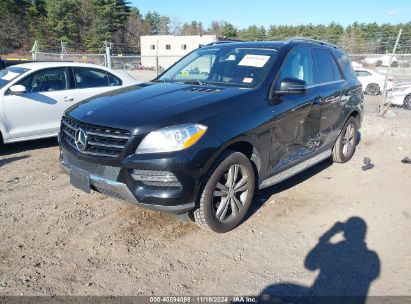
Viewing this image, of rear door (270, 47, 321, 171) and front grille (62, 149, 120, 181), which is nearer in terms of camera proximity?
front grille (62, 149, 120, 181)

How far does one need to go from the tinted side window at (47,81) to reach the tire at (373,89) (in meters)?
15.4

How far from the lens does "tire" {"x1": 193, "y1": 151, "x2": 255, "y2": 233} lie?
3.49 m

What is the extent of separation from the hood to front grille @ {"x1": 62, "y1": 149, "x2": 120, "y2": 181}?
0.38 meters

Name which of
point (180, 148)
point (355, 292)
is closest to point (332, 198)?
point (355, 292)

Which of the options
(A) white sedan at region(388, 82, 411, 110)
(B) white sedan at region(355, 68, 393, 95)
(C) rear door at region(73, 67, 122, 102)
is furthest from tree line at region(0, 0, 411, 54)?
(C) rear door at region(73, 67, 122, 102)

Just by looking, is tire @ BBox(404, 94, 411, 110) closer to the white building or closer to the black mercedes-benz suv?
the black mercedes-benz suv

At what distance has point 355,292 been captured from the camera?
2986 millimetres

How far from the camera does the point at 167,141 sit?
3238 millimetres

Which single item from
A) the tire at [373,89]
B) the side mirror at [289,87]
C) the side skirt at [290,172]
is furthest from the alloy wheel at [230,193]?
the tire at [373,89]

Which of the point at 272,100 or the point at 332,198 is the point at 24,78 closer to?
the point at 272,100

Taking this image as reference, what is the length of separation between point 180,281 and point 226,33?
282 ft

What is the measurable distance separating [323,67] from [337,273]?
3.11m

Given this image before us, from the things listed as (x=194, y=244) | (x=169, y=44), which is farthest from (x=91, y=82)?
(x=169, y=44)

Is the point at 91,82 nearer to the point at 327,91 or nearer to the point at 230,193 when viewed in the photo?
the point at 327,91
